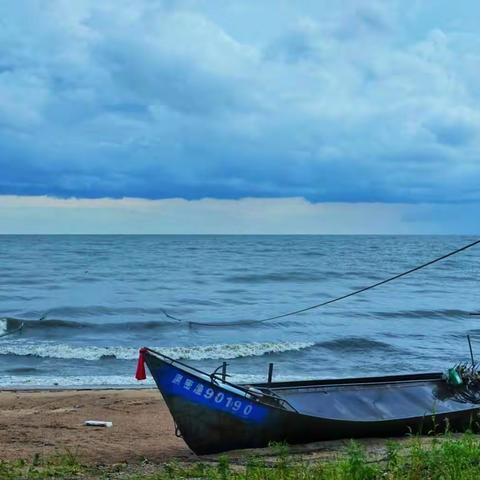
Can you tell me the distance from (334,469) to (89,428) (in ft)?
19.7

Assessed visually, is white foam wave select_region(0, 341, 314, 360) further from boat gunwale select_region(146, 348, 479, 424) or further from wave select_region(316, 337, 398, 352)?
boat gunwale select_region(146, 348, 479, 424)

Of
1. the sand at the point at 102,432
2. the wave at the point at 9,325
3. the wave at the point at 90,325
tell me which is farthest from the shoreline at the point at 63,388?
the wave at the point at 90,325

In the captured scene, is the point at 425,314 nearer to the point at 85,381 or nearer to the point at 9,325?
the point at 9,325

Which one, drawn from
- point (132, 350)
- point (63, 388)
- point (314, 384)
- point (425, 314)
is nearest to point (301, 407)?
point (314, 384)

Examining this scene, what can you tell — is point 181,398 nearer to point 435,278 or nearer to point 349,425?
point 349,425

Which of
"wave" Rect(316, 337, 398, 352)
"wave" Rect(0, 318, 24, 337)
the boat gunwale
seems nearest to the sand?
the boat gunwale

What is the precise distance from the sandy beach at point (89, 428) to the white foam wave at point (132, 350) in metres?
4.28

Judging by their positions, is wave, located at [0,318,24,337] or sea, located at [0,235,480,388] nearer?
sea, located at [0,235,480,388]

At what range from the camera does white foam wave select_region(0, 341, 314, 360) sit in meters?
18.5

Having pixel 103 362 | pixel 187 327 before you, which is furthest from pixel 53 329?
pixel 103 362

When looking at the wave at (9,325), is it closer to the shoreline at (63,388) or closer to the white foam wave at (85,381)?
the white foam wave at (85,381)

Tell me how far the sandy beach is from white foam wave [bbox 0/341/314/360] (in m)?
4.28

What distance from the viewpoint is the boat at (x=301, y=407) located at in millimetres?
8641

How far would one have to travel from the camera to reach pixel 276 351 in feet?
63.6
